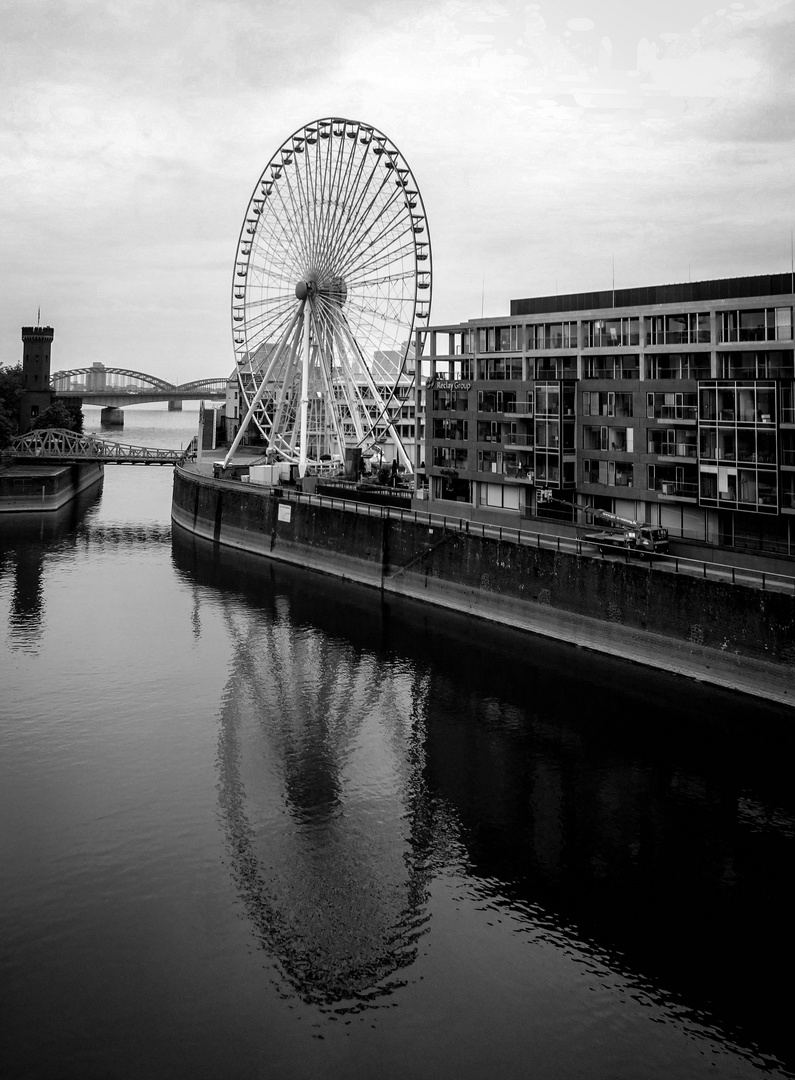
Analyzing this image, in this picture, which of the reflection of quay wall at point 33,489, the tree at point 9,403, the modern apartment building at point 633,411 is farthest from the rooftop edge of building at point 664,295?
the tree at point 9,403

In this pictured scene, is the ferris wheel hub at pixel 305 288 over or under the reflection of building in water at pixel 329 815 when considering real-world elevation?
over

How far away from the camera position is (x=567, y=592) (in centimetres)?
4419

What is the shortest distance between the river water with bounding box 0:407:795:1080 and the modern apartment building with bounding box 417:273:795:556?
9725 mm

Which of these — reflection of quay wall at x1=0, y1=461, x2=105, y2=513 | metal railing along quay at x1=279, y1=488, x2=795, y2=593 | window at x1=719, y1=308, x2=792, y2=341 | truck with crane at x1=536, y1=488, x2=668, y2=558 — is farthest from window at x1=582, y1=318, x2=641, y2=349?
reflection of quay wall at x1=0, y1=461, x2=105, y2=513

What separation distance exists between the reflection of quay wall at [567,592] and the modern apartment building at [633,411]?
18.9ft

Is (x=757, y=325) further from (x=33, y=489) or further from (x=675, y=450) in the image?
(x=33, y=489)

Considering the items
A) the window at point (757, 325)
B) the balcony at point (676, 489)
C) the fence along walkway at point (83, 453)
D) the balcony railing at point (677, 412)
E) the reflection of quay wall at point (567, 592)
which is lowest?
the reflection of quay wall at point (567, 592)

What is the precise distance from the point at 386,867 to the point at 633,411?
31.8m

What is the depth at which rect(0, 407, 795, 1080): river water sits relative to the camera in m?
17.7

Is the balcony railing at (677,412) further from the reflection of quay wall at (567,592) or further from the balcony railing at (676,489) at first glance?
the reflection of quay wall at (567,592)

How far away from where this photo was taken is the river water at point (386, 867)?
17.7 m

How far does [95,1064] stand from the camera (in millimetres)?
16750

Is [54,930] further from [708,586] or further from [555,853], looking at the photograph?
[708,586]

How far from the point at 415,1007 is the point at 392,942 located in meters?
2.13
